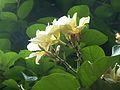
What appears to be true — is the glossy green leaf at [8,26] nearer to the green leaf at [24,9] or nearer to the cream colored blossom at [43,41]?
the green leaf at [24,9]

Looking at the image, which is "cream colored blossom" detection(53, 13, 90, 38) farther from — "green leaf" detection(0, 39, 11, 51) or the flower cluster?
"green leaf" detection(0, 39, 11, 51)

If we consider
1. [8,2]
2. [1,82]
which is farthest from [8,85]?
[8,2]

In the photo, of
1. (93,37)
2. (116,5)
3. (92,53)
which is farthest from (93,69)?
(116,5)

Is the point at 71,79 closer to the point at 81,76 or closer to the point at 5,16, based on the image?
the point at 81,76

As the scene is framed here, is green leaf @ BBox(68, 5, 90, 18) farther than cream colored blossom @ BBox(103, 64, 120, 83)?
Yes

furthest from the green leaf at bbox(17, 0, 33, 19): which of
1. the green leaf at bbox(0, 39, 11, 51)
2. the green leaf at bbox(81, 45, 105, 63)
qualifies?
the green leaf at bbox(81, 45, 105, 63)

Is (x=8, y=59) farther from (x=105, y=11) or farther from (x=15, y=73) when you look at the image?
(x=105, y=11)

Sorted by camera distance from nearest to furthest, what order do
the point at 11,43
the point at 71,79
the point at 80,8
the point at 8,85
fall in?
the point at 71,79 → the point at 8,85 → the point at 80,8 → the point at 11,43
